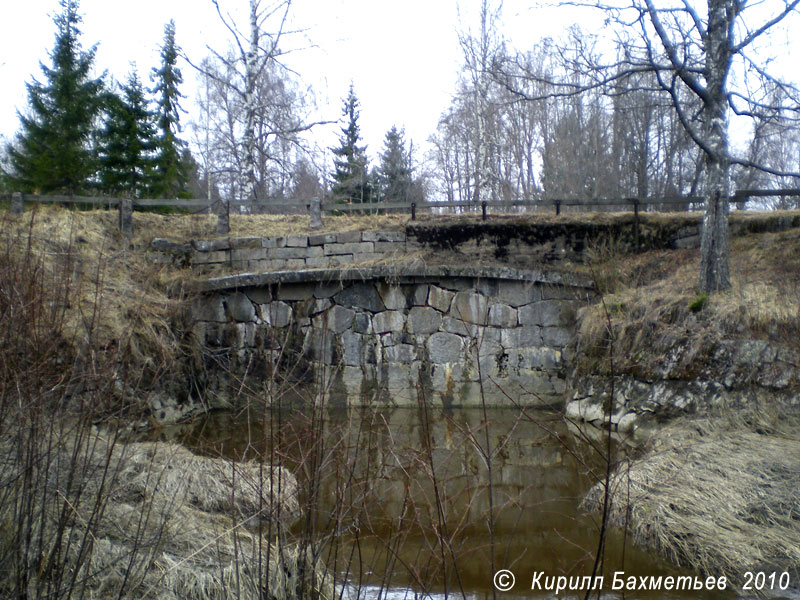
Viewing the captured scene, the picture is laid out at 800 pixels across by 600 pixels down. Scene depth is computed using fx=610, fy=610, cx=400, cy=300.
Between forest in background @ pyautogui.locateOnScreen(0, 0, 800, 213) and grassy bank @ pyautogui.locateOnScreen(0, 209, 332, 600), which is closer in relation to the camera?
grassy bank @ pyautogui.locateOnScreen(0, 209, 332, 600)

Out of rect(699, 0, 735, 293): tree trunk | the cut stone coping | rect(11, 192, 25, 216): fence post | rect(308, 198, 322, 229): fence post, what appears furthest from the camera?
rect(308, 198, 322, 229): fence post

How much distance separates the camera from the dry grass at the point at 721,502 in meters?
4.32

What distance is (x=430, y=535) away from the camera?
4617mm

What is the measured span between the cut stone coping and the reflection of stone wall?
18 millimetres

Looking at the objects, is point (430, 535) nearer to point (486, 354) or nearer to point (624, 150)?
point (486, 354)

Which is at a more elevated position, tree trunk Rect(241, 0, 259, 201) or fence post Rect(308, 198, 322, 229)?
tree trunk Rect(241, 0, 259, 201)

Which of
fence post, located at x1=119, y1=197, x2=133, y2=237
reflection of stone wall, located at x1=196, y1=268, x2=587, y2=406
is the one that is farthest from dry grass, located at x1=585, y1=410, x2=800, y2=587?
fence post, located at x1=119, y1=197, x2=133, y2=237

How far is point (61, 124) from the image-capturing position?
1636cm

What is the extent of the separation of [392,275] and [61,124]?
38.1 ft

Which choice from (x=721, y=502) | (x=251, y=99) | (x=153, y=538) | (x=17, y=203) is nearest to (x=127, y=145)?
(x=251, y=99)

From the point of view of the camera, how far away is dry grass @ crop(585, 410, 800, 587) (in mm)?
4320

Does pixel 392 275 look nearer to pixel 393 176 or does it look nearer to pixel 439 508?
pixel 439 508

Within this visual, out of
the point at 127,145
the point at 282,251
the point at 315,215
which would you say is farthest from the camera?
the point at 127,145

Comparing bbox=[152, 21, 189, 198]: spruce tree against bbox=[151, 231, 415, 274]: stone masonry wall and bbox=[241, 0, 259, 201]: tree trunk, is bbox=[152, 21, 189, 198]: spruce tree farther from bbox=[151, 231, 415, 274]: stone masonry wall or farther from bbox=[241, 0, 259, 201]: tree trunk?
bbox=[151, 231, 415, 274]: stone masonry wall
